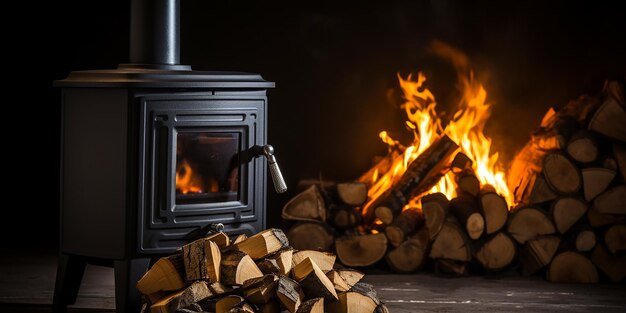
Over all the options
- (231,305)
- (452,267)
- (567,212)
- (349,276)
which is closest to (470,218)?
(452,267)

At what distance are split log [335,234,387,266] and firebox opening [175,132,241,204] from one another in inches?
26.4

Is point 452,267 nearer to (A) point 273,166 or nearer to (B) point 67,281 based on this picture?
(A) point 273,166

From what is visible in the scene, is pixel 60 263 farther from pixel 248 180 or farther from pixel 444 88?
pixel 444 88

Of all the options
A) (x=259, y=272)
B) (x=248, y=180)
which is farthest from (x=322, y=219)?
(x=259, y=272)

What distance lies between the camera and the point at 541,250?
11.1 ft

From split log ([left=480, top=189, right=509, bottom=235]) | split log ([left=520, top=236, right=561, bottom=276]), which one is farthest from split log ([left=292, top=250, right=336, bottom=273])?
split log ([left=520, top=236, right=561, bottom=276])

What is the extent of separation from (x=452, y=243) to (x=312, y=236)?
48 cm

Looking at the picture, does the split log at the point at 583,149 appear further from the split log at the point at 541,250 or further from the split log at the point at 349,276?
the split log at the point at 349,276

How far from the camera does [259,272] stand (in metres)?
2.66

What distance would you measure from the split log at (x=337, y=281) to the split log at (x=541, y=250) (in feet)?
3.08

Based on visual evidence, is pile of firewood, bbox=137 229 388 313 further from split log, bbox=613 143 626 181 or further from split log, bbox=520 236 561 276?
split log, bbox=613 143 626 181

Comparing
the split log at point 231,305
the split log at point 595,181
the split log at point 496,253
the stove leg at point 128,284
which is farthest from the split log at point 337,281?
the split log at point 595,181

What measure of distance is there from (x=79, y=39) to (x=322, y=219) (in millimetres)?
1193

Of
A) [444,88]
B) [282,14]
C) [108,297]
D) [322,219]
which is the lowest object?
[108,297]
